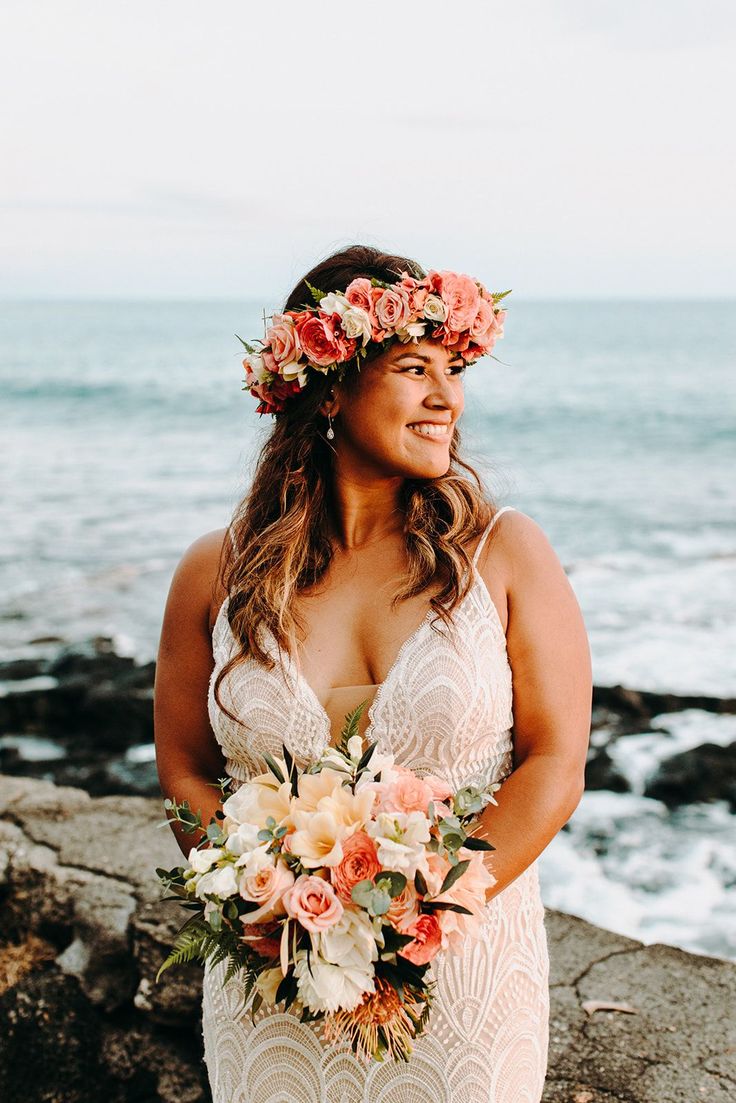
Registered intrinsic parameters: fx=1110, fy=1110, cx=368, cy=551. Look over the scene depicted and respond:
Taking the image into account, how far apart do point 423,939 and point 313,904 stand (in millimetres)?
232

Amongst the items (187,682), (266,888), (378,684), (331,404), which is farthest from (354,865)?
(331,404)

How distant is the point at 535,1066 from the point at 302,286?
7.24 feet

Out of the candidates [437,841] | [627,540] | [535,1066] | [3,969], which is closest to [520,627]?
[437,841]

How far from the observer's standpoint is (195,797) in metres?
3.10

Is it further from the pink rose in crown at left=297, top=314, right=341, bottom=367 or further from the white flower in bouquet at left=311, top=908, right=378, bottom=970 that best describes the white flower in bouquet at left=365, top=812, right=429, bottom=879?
the pink rose in crown at left=297, top=314, right=341, bottom=367

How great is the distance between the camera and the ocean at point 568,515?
265 inches

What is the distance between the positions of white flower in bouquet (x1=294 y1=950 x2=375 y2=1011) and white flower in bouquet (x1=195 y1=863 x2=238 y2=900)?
18 centimetres

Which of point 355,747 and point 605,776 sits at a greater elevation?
point 355,747

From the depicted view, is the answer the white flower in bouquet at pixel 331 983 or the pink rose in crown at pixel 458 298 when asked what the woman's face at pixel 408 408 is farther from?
the white flower in bouquet at pixel 331 983

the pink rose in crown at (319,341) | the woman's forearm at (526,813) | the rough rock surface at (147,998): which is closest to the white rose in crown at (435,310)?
the pink rose in crown at (319,341)

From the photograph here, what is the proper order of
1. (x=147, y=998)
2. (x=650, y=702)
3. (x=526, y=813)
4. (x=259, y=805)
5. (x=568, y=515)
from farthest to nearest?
(x=568, y=515)
(x=650, y=702)
(x=147, y=998)
(x=526, y=813)
(x=259, y=805)

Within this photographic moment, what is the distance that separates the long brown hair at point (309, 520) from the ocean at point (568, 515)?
33 cm

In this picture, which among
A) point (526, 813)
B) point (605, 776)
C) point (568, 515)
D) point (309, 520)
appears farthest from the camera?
point (568, 515)

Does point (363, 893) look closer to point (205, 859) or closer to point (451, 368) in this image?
point (205, 859)
